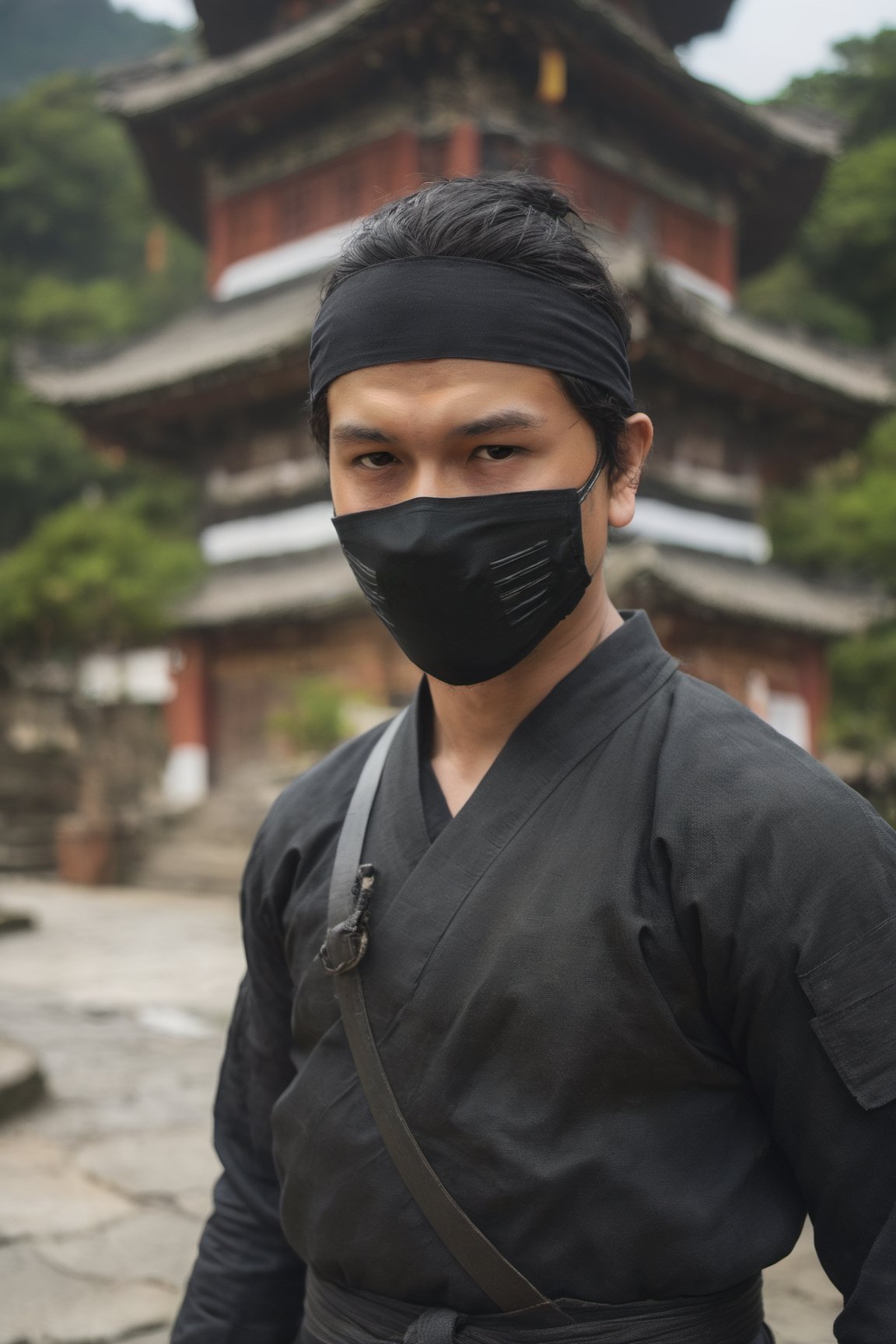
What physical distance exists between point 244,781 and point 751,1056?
40.7 feet

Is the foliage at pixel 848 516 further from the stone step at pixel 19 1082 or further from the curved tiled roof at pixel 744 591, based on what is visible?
the stone step at pixel 19 1082

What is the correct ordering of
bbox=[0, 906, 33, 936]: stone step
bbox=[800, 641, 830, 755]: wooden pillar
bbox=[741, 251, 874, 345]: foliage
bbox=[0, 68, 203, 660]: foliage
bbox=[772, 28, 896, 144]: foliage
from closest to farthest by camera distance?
bbox=[0, 906, 33, 936]: stone step, bbox=[0, 68, 203, 660]: foliage, bbox=[800, 641, 830, 755]: wooden pillar, bbox=[741, 251, 874, 345]: foliage, bbox=[772, 28, 896, 144]: foliage

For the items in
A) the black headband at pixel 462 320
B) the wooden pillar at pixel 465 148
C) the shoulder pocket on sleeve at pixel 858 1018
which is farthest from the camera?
the wooden pillar at pixel 465 148

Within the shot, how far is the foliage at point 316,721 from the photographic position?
467 inches

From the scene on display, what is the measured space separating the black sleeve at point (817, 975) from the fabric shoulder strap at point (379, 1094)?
0.30m

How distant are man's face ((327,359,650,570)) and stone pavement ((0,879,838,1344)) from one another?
2.13 meters

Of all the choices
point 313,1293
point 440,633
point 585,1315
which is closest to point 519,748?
point 440,633

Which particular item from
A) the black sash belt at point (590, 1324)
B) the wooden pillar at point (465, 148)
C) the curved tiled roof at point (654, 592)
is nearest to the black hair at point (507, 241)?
the black sash belt at point (590, 1324)

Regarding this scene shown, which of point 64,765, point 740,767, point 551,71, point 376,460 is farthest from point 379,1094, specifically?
point 64,765

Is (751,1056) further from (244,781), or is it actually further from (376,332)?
(244,781)

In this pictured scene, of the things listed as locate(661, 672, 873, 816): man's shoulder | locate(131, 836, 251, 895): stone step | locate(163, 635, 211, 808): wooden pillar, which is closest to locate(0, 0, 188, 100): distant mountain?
locate(163, 635, 211, 808): wooden pillar

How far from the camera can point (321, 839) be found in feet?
5.11

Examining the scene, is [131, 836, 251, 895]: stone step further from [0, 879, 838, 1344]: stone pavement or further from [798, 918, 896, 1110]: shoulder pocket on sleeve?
[798, 918, 896, 1110]: shoulder pocket on sleeve

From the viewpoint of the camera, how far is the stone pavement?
A: 282cm
